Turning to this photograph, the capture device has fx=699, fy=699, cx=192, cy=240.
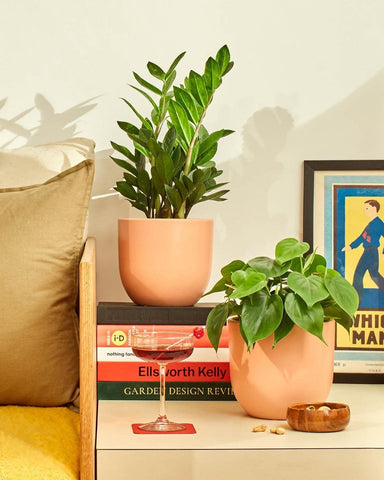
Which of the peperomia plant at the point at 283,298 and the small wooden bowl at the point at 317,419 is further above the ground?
the peperomia plant at the point at 283,298

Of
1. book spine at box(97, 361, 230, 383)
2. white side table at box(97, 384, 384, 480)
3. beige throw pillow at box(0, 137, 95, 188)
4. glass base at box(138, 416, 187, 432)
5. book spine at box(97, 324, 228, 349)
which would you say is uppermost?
beige throw pillow at box(0, 137, 95, 188)

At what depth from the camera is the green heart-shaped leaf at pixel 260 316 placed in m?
1.33

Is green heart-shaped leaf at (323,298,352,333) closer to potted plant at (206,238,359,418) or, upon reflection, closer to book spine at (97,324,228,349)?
potted plant at (206,238,359,418)

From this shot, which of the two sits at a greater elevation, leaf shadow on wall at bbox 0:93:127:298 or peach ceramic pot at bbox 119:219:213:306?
leaf shadow on wall at bbox 0:93:127:298

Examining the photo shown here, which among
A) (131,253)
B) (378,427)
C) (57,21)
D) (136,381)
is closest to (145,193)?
(131,253)

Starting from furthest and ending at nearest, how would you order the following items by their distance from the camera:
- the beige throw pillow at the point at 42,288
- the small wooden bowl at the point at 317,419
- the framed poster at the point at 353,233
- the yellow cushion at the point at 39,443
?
the framed poster at the point at 353,233 < the beige throw pillow at the point at 42,288 < the small wooden bowl at the point at 317,419 < the yellow cushion at the point at 39,443

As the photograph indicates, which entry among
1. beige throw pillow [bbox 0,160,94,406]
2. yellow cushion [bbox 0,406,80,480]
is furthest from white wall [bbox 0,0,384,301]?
yellow cushion [bbox 0,406,80,480]

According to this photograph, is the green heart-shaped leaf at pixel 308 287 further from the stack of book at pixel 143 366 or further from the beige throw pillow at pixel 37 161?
the beige throw pillow at pixel 37 161

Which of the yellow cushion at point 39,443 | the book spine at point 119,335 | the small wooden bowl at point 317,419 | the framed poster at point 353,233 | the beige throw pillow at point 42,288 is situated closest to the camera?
the yellow cushion at point 39,443

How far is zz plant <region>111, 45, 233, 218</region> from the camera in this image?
5.24 ft

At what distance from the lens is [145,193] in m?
1.68

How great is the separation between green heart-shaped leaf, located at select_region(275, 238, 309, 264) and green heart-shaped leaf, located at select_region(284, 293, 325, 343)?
73mm

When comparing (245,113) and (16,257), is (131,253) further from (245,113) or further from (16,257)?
(245,113)

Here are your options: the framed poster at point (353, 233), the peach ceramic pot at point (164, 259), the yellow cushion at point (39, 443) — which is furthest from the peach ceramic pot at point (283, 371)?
the framed poster at point (353, 233)
